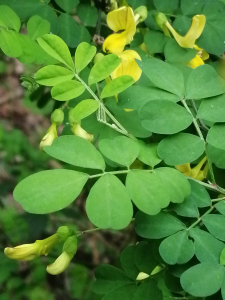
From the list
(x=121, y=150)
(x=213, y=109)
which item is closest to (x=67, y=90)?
(x=121, y=150)

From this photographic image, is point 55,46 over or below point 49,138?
over

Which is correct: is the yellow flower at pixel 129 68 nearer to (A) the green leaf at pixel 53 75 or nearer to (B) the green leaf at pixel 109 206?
(A) the green leaf at pixel 53 75

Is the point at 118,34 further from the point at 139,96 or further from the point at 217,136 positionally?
the point at 217,136

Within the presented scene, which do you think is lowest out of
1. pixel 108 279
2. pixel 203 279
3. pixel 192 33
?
pixel 108 279

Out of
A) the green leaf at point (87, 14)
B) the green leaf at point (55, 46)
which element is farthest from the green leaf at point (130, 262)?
the green leaf at point (87, 14)

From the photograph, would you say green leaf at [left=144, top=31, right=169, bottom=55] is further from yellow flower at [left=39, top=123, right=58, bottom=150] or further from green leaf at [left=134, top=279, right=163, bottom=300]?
green leaf at [left=134, top=279, right=163, bottom=300]

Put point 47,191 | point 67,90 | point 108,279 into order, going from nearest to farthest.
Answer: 1. point 47,191
2. point 67,90
3. point 108,279
